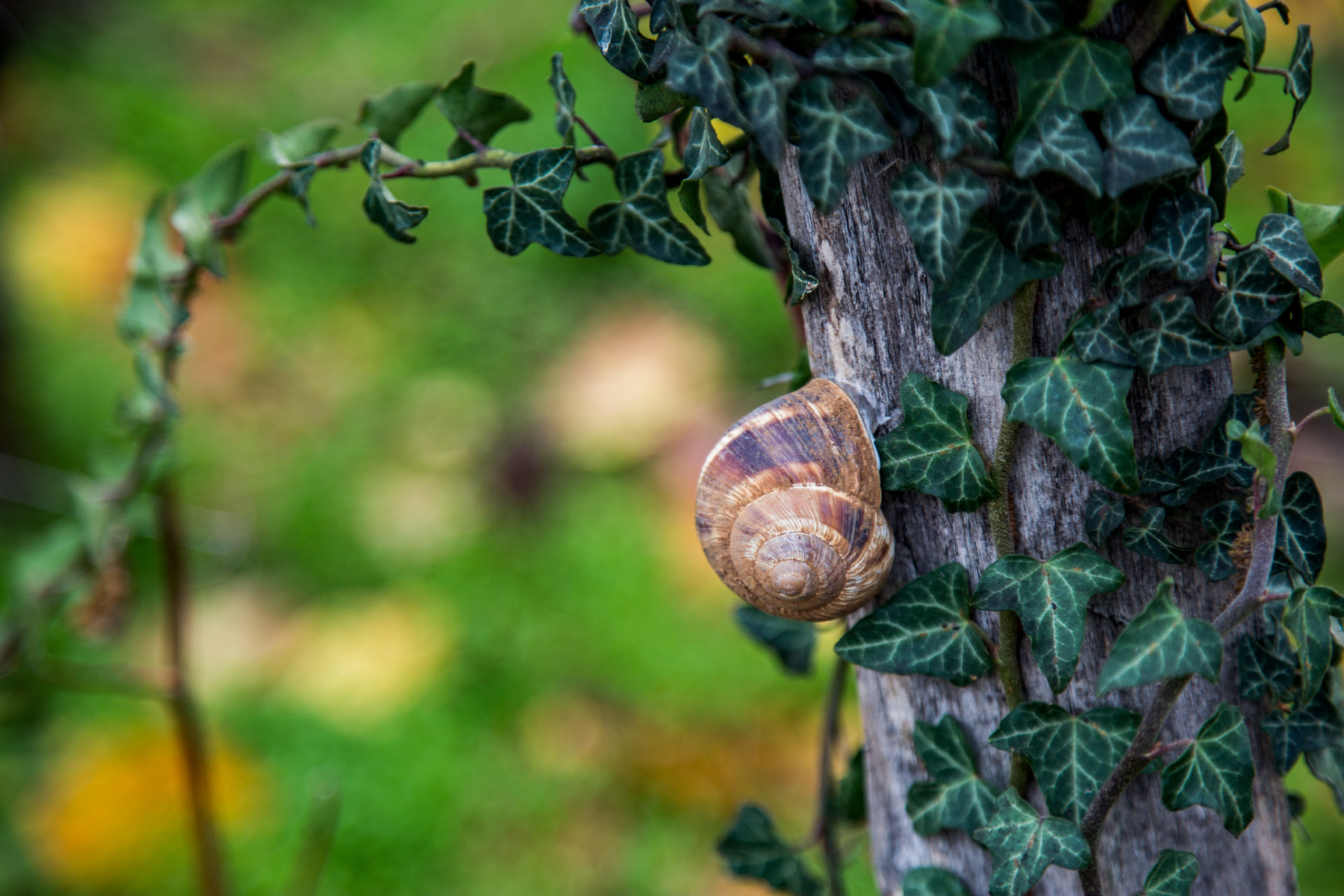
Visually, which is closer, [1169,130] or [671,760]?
[1169,130]

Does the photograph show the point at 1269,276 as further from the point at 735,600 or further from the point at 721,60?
the point at 735,600

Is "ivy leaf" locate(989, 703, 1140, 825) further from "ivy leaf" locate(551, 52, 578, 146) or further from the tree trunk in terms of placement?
"ivy leaf" locate(551, 52, 578, 146)

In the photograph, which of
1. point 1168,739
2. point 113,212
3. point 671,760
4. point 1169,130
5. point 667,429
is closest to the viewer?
point 1169,130

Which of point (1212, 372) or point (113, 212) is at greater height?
point (113, 212)

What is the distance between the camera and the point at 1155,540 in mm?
502

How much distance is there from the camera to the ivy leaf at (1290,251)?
0.45 meters

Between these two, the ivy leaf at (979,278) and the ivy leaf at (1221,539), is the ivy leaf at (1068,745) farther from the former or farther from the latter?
→ the ivy leaf at (979,278)

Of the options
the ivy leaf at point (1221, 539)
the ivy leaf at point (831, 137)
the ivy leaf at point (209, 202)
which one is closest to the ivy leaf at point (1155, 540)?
the ivy leaf at point (1221, 539)

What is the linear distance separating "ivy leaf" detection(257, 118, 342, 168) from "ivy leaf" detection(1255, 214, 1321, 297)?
60 centimetres

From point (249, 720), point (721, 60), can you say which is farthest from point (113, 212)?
point (721, 60)

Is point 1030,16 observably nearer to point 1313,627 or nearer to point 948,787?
point 1313,627

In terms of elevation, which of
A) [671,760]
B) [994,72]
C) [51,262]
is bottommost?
[671,760]

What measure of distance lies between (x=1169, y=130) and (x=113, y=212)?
2.72 metres

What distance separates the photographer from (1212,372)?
51 cm
